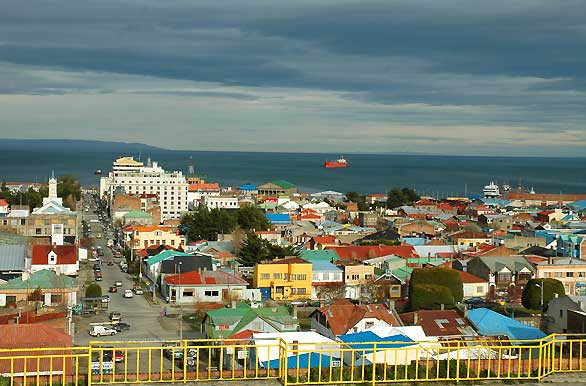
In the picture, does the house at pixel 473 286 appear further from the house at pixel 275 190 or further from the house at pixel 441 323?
the house at pixel 275 190

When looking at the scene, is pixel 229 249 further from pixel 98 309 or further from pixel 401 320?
pixel 401 320

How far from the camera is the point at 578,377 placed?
21.0 ft

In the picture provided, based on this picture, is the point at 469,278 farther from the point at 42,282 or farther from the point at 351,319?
the point at 42,282

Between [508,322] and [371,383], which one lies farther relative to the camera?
[508,322]

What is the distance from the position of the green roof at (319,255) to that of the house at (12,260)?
7.74m

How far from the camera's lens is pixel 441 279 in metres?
19.7

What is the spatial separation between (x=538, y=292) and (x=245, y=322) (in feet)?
28.3

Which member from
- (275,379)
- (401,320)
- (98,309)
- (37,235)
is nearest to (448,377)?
(275,379)

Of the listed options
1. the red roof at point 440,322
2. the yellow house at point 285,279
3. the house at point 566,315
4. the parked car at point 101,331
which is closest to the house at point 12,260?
the parked car at point 101,331

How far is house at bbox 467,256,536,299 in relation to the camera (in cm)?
2192

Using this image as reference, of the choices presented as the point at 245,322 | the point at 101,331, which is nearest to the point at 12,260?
the point at 101,331

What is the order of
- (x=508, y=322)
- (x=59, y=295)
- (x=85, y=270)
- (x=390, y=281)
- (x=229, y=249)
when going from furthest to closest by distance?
(x=229, y=249)
(x=85, y=270)
(x=390, y=281)
(x=59, y=295)
(x=508, y=322)

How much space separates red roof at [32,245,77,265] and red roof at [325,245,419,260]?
8.14 metres

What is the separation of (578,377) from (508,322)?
338 inches
